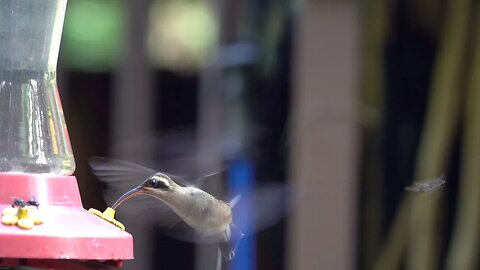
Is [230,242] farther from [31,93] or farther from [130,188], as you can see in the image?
[31,93]

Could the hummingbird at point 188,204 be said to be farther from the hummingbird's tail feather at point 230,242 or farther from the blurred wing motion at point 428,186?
the blurred wing motion at point 428,186

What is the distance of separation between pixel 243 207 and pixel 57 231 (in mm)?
616

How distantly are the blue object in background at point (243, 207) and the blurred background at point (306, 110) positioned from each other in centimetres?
1

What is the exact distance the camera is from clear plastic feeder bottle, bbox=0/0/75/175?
175 cm

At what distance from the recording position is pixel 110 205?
1.89m

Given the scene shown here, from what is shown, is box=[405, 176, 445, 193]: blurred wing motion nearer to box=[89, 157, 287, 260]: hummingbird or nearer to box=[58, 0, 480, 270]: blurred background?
box=[89, 157, 287, 260]: hummingbird

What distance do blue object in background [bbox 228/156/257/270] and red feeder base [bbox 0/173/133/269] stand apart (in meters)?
0.44

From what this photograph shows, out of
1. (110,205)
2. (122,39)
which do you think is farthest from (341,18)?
(110,205)

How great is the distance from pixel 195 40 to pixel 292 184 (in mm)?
714

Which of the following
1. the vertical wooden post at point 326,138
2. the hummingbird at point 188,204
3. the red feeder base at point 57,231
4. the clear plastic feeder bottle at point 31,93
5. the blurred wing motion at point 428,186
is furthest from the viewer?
the vertical wooden post at point 326,138

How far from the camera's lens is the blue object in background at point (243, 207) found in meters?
2.12

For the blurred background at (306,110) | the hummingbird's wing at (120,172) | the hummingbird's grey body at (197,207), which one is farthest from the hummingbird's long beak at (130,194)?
the blurred background at (306,110)

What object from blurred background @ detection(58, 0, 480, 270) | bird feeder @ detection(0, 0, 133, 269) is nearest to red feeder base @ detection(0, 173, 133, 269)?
bird feeder @ detection(0, 0, 133, 269)

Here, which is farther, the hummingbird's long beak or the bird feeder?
the hummingbird's long beak
